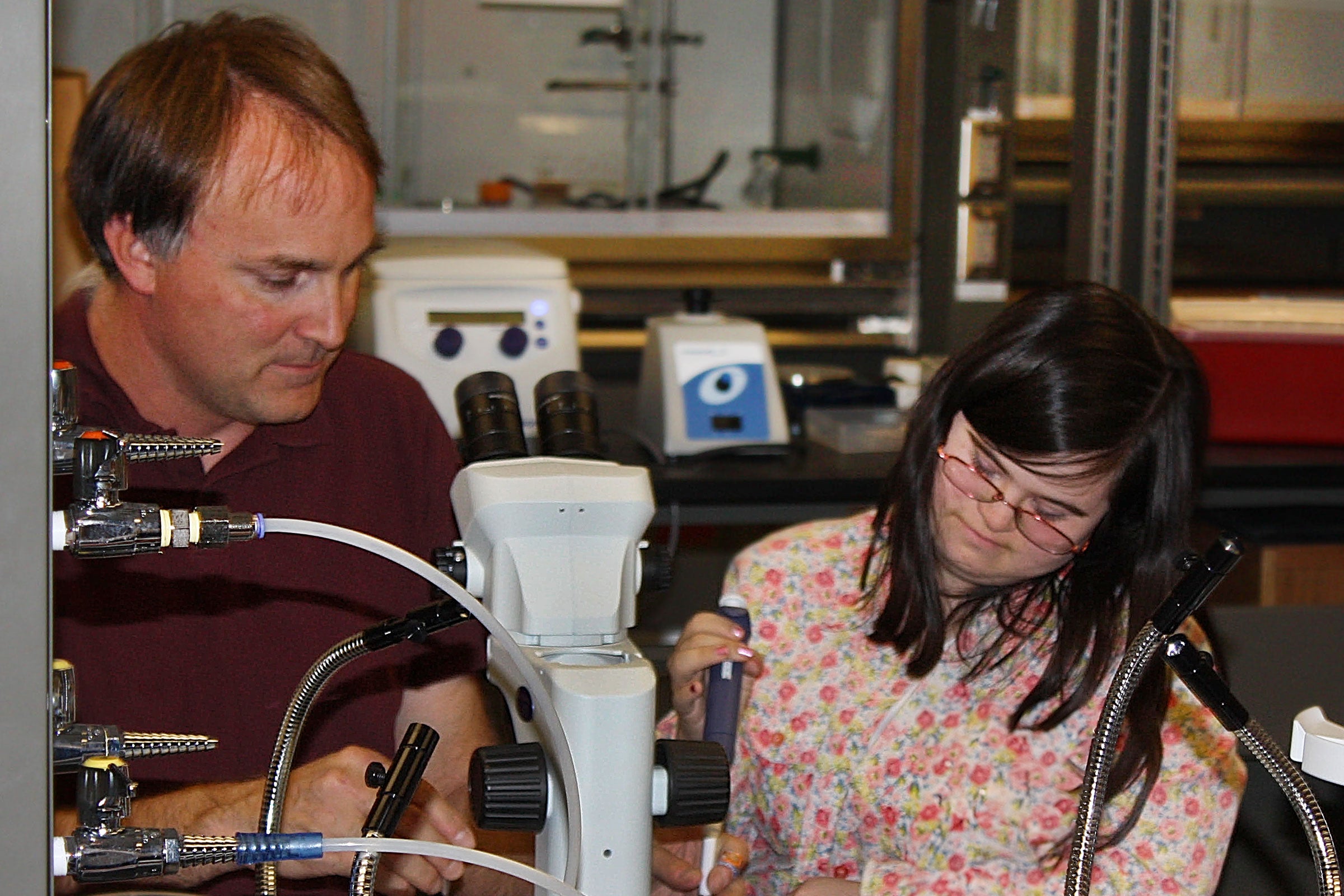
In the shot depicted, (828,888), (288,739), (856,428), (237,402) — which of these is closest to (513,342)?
(856,428)

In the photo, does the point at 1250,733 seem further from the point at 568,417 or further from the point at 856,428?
the point at 856,428

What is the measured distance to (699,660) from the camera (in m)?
1.19

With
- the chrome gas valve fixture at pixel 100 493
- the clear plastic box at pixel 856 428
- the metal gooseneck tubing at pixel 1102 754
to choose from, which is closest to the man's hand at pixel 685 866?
the metal gooseneck tubing at pixel 1102 754

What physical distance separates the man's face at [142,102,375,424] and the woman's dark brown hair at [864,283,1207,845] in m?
0.56

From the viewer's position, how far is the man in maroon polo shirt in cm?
126

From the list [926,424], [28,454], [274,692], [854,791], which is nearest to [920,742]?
[854,791]

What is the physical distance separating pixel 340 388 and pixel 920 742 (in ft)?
2.13

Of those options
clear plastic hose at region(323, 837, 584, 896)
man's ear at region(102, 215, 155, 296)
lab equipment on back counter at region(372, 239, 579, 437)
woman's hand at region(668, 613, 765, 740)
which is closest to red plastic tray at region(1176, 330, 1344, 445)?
lab equipment on back counter at region(372, 239, 579, 437)

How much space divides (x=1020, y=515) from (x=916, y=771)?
0.84ft

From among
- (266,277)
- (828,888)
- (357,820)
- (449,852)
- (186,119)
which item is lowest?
(828,888)

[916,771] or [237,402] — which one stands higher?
[237,402]

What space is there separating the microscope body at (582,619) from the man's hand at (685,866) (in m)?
0.17

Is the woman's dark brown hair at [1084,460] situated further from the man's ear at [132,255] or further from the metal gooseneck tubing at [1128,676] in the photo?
the man's ear at [132,255]

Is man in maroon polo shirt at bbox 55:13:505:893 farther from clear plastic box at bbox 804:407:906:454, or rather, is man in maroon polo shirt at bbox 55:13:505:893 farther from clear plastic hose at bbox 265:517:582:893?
clear plastic box at bbox 804:407:906:454
